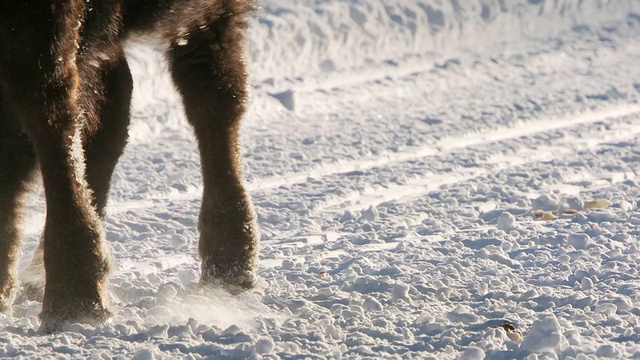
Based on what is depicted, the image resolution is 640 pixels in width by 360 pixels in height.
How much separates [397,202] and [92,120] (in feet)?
6.04

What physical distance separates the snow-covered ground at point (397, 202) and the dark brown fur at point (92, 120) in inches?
5.3

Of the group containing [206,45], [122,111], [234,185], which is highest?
[206,45]

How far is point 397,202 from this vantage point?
4773 millimetres

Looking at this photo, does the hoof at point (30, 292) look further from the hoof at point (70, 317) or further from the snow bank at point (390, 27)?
the snow bank at point (390, 27)

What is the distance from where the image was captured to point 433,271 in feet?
11.9

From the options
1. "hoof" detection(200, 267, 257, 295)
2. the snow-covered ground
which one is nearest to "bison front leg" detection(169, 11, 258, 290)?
"hoof" detection(200, 267, 257, 295)

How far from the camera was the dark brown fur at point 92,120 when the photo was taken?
9.07ft

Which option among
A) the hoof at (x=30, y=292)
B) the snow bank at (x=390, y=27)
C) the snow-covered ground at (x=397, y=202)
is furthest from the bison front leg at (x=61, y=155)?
the snow bank at (x=390, y=27)

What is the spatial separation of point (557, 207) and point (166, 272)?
5.89 ft

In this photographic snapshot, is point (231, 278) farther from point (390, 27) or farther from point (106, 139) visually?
point (390, 27)

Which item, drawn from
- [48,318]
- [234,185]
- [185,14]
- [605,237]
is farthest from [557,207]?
[48,318]

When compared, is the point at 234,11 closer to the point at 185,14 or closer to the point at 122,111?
the point at 185,14

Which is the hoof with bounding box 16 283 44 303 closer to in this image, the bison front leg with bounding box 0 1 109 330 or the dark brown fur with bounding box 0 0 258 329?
the dark brown fur with bounding box 0 0 258 329

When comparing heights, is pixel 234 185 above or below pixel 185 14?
below
